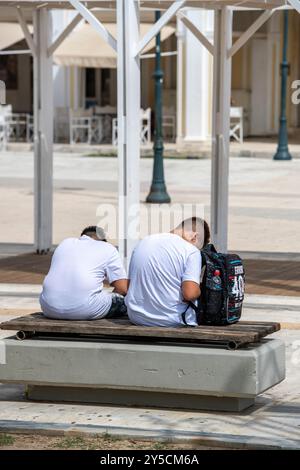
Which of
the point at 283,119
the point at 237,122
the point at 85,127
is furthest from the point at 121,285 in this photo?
the point at 85,127

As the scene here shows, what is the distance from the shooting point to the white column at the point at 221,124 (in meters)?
13.7

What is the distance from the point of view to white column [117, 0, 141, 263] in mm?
10805

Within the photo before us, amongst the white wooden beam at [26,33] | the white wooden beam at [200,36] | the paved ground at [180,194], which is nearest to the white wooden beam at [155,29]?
the white wooden beam at [200,36]

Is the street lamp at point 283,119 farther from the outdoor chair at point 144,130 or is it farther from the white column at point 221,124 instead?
the white column at point 221,124

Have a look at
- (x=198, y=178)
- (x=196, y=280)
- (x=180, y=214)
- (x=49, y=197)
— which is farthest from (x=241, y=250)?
(x=198, y=178)

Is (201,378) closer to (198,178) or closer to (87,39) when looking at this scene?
A: (198,178)

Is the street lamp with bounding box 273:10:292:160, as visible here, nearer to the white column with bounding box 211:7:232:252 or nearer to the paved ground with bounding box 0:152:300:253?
the paved ground with bounding box 0:152:300:253

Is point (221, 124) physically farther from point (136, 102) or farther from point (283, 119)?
point (283, 119)

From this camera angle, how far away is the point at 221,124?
13906mm

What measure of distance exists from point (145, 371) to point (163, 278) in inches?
23.5

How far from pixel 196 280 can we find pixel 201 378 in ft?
2.02

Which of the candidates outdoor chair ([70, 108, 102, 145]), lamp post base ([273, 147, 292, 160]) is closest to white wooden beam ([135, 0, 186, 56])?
lamp post base ([273, 147, 292, 160])

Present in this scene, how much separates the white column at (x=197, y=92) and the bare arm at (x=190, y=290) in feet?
77.0

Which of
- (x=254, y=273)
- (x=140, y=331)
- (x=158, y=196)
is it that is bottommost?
(x=254, y=273)
